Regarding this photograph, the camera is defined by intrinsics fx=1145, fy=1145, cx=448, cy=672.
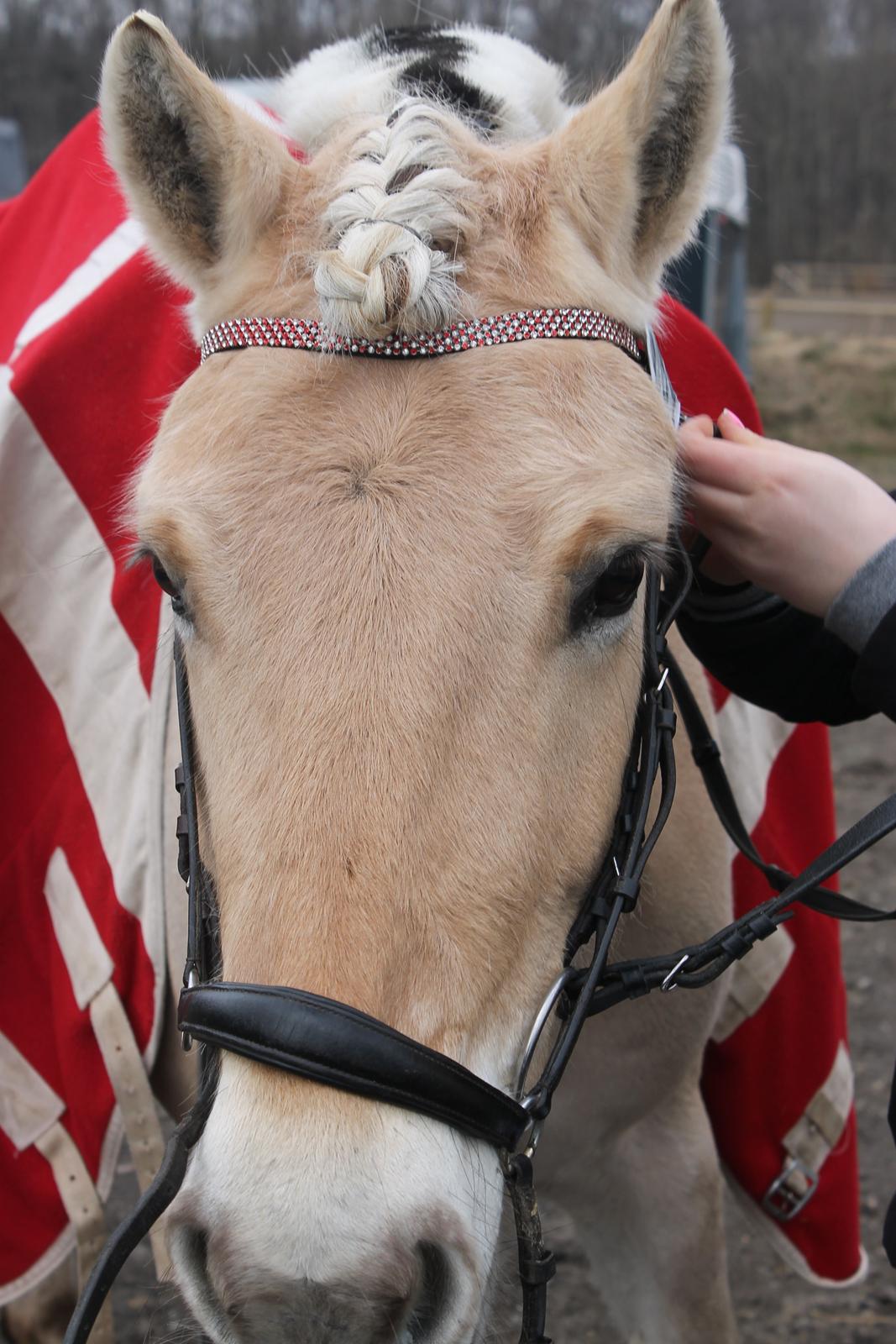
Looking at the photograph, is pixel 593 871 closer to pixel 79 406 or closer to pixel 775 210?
pixel 79 406

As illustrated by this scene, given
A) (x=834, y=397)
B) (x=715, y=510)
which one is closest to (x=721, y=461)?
(x=715, y=510)

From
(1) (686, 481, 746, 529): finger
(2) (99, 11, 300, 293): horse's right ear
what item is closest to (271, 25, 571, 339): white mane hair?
(2) (99, 11, 300, 293): horse's right ear

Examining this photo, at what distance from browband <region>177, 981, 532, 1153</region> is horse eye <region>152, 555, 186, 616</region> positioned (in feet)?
1.68

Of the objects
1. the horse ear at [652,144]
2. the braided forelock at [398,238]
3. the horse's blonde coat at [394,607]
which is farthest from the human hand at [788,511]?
the braided forelock at [398,238]

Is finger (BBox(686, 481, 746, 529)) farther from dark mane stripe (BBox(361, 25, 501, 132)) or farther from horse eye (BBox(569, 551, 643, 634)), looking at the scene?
dark mane stripe (BBox(361, 25, 501, 132))

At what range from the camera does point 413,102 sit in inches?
69.4

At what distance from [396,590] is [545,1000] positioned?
0.54 meters

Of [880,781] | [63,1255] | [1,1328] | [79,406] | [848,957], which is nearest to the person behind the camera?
[63,1255]

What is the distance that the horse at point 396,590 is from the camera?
3.81 feet

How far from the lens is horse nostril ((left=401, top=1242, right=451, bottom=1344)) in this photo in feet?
3.78

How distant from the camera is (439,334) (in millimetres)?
1486

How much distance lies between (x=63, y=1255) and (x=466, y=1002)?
1.58 m

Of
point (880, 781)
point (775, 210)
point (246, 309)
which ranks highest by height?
point (246, 309)

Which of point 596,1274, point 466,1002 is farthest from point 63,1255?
point 466,1002
